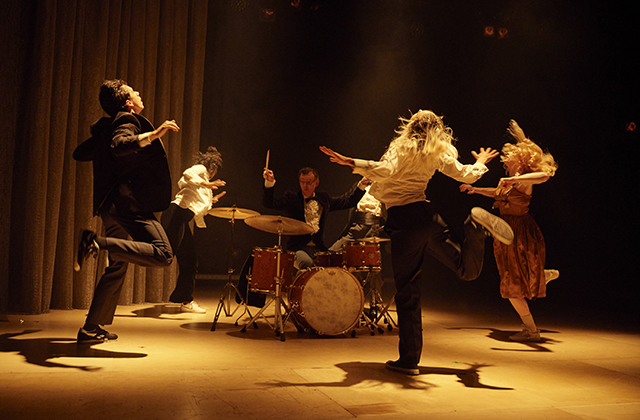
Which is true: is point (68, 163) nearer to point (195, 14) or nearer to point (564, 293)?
point (195, 14)

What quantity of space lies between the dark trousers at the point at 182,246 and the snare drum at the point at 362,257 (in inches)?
77.6

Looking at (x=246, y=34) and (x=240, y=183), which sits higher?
(x=246, y=34)

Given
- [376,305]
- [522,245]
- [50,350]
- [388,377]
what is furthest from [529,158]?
[50,350]

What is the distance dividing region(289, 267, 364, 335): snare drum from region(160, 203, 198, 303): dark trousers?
69.1 inches

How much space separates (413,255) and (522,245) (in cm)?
183

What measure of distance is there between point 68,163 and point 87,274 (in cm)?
113

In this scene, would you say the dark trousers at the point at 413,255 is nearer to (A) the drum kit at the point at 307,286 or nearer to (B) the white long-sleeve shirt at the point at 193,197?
(A) the drum kit at the point at 307,286

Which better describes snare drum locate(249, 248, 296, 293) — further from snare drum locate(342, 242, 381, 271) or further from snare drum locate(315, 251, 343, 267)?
snare drum locate(342, 242, 381, 271)

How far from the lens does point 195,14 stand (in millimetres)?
6293

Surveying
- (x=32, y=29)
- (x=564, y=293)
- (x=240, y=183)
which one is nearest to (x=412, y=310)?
(x=32, y=29)

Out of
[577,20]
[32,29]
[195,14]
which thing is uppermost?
[577,20]

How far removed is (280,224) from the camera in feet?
13.2

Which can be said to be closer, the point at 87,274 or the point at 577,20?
the point at 87,274

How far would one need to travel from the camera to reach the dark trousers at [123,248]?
311cm
